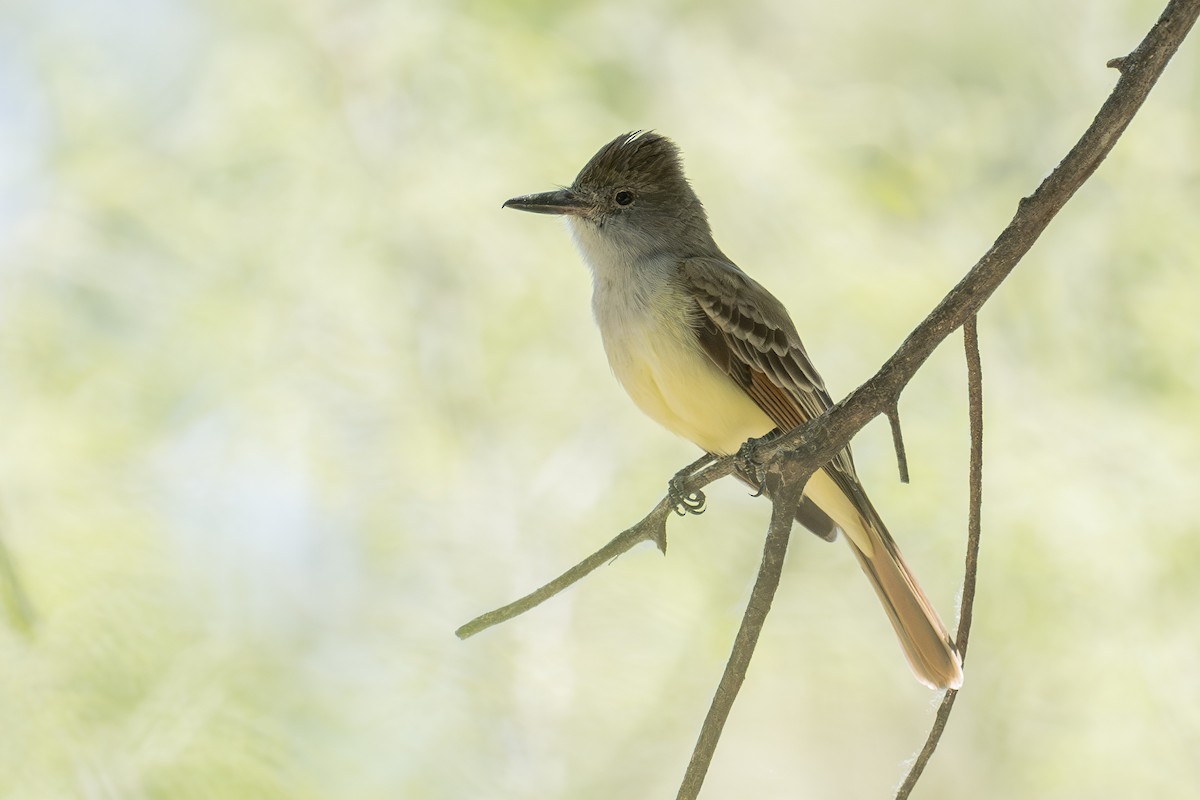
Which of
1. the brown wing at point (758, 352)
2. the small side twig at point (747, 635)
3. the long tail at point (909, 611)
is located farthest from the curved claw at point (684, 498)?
the small side twig at point (747, 635)

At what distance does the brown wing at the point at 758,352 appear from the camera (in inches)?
134

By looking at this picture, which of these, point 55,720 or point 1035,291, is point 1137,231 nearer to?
point 1035,291

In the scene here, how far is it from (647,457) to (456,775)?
136 centimetres

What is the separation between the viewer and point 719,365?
3.41 metres

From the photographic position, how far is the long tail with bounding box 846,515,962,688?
10.3ft

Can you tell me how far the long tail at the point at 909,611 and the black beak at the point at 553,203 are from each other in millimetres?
1267

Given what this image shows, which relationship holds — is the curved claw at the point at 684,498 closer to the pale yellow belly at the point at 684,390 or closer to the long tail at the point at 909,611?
the pale yellow belly at the point at 684,390

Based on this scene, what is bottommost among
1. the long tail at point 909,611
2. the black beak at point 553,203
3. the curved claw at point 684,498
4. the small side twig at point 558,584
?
the small side twig at point 558,584

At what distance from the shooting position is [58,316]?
4.44 m

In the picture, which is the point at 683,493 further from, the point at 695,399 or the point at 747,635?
the point at 747,635

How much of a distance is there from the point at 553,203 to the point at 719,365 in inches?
29.4

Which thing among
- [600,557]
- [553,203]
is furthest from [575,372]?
[600,557]

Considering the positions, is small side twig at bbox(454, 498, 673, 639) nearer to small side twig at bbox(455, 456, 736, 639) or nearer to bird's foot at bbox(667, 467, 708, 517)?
small side twig at bbox(455, 456, 736, 639)

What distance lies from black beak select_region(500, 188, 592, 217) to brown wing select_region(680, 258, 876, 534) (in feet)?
1.30
